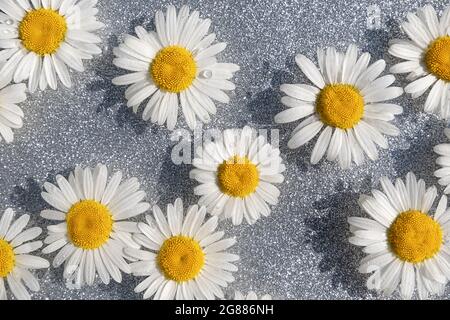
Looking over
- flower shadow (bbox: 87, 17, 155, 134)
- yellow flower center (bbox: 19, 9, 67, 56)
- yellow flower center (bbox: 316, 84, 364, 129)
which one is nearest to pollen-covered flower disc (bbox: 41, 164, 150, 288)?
flower shadow (bbox: 87, 17, 155, 134)

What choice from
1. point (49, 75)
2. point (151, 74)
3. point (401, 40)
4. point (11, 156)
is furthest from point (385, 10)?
point (11, 156)

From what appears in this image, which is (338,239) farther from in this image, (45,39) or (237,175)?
(45,39)

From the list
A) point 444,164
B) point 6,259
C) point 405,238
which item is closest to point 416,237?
point 405,238

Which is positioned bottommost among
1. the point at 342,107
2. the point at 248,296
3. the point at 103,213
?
the point at 248,296

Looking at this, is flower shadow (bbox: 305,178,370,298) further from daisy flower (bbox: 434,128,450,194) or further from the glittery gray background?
daisy flower (bbox: 434,128,450,194)

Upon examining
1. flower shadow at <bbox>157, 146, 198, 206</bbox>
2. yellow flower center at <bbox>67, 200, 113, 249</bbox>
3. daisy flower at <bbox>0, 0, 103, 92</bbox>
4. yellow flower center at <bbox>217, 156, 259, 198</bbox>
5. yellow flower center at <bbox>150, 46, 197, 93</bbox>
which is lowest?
yellow flower center at <bbox>67, 200, 113, 249</bbox>

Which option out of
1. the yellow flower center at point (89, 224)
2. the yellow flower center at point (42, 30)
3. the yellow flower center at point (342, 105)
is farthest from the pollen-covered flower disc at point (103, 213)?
the yellow flower center at point (342, 105)

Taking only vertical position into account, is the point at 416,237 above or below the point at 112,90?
below
